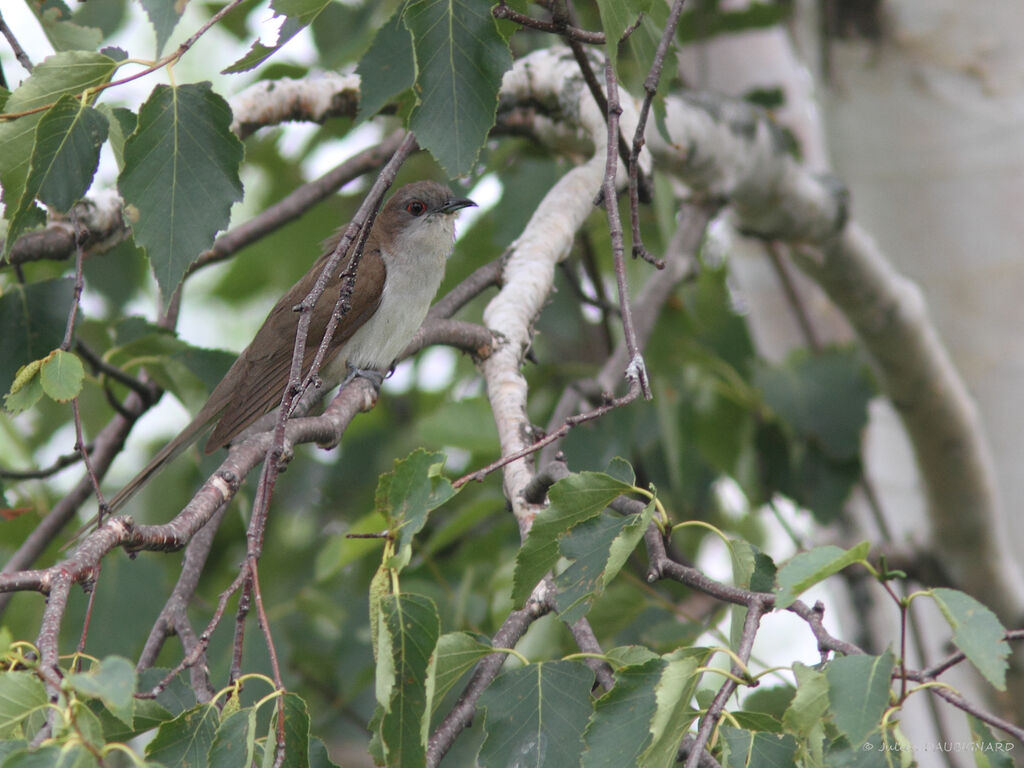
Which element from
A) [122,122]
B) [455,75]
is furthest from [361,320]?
[455,75]

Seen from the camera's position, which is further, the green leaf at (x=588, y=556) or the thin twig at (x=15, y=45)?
the thin twig at (x=15, y=45)

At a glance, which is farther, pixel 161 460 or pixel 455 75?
pixel 161 460

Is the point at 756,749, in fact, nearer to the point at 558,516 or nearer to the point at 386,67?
the point at 558,516

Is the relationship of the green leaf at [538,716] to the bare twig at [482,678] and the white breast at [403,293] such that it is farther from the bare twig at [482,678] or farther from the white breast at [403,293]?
the white breast at [403,293]

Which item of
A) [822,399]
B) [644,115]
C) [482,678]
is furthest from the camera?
[822,399]

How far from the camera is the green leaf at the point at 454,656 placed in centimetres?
198

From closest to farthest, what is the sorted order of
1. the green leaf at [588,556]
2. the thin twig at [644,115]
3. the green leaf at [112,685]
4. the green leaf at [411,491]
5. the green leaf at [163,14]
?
the green leaf at [112,685]
the green leaf at [411,491]
the green leaf at [588,556]
the thin twig at [644,115]
the green leaf at [163,14]

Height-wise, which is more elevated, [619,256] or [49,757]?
[49,757]

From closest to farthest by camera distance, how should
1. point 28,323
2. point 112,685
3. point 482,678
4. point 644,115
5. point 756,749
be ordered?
point 112,685
point 756,749
point 482,678
point 644,115
point 28,323

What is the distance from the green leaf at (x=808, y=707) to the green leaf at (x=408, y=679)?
0.61m

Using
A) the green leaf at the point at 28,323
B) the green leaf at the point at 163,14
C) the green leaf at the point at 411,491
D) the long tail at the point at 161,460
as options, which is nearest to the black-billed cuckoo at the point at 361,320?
the long tail at the point at 161,460

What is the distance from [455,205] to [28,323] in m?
2.38

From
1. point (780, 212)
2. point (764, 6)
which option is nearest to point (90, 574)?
point (780, 212)

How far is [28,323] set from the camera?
315cm
